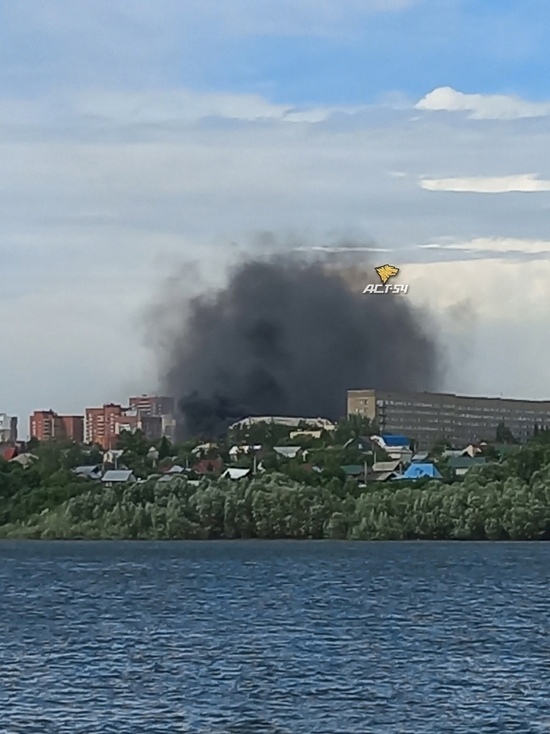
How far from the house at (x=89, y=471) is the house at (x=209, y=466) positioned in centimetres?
1003

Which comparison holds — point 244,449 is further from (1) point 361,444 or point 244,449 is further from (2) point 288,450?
(1) point 361,444

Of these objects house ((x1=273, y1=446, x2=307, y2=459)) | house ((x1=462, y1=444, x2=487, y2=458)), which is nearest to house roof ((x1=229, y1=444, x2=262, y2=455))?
house ((x1=273, y1=446, x2=307, y2=459))

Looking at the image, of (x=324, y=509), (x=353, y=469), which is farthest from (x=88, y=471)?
(x=324, y=509)

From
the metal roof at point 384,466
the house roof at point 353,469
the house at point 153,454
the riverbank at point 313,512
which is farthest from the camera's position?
the house at point 153,454

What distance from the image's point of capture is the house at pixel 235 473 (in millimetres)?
147625

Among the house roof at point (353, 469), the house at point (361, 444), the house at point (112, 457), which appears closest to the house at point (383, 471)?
the house roof at point (353, 469)

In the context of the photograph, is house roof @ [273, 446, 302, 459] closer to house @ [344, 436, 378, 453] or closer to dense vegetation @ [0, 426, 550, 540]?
house @ [344, 436, 378, 453]

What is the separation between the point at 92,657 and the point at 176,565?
5241 centimetres

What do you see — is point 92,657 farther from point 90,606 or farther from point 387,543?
point 387,543

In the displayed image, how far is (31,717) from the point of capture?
101 ft

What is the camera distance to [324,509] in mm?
123000

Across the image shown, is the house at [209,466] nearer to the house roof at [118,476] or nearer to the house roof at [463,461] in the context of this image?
the house roof at [118,476]

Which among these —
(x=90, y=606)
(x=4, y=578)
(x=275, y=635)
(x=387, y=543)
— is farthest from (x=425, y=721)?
(x=387, y=543)

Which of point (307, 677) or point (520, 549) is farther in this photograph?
point (520, 549)
